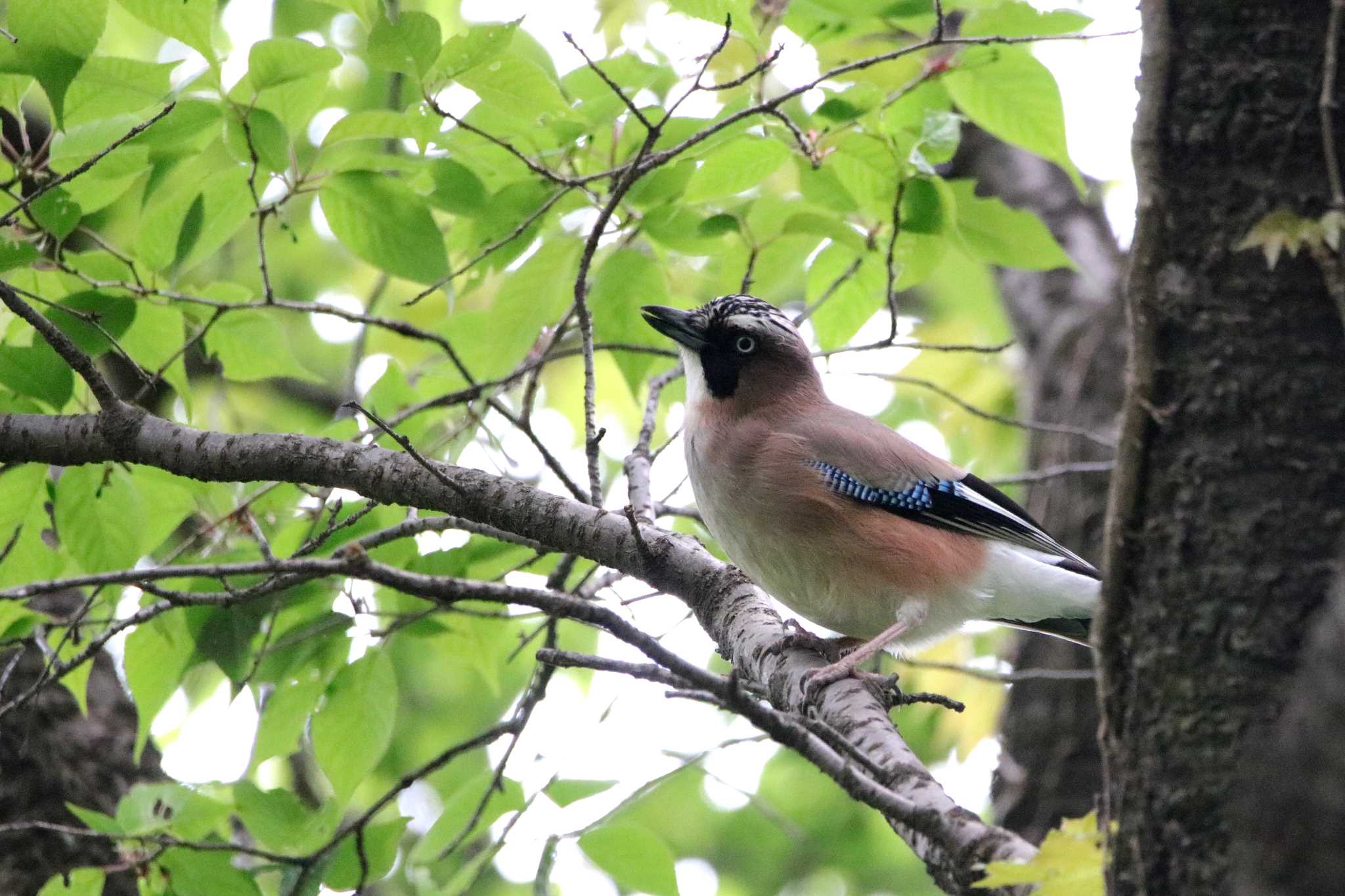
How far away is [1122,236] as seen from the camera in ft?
25.1

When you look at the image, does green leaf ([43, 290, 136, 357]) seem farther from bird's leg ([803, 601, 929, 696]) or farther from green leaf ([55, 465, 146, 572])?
bird's leg ([803, 601, 929, 696])

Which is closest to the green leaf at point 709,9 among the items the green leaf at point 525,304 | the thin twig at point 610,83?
the thin twig at point 610,83

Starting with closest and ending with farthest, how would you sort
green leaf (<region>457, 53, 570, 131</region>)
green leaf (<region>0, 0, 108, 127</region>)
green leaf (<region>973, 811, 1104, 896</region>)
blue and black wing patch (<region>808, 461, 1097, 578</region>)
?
green leaf (<region>973, 811, 1104, 896</region>), green leaf (<region>0, 0, 108, 127</region>), green leaf (<region>457, 53, 570, 131</region>), blue and black wing patch (<region>808, 461, 1097, 578</region>)

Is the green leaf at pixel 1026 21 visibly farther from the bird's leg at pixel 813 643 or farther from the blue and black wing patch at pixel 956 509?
the bird's leg at pixel 813 643

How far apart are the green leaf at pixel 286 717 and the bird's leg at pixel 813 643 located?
1.39 meters

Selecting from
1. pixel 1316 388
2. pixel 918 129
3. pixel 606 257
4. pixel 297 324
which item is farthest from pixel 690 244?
pixel 297 324

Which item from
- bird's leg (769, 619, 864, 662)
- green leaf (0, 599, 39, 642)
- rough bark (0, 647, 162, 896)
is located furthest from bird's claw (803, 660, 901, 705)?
rough bark (0, 647, 162, 896)

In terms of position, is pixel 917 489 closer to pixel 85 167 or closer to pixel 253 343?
pixel 253 343

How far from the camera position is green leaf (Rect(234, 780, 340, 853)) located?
3605 mm

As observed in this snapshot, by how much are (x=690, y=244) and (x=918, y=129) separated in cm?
77

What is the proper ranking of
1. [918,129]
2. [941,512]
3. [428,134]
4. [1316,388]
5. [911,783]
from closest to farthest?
1. [1316,388]
2. [911,783]
3. [428,134]
4. [918,129]
5. [941,512]

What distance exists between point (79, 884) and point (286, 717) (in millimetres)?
704

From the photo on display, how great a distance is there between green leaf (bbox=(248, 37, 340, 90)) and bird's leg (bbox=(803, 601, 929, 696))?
6.67 feet

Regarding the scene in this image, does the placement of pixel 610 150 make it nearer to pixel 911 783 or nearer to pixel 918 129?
pixel 918 129
